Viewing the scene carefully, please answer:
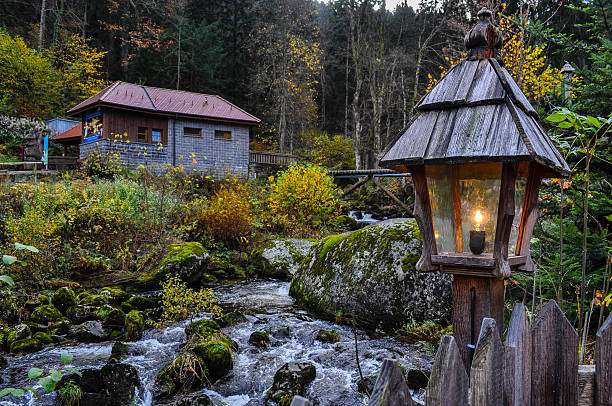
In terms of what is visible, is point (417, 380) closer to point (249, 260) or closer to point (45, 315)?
point (45, 315)

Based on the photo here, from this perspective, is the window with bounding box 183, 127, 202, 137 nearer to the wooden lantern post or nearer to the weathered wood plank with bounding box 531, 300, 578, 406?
the wooden lantern post

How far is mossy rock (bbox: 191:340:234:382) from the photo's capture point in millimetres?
4336

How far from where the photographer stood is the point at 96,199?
9812 mm

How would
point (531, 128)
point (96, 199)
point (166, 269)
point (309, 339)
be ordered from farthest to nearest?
point (96, 199)
point (166, 269)
point (309, 339)
point (531, 128)

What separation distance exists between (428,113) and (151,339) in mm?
5371

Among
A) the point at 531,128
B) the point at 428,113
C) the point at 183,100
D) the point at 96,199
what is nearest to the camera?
the point at 531,128

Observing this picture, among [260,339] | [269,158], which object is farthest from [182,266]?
[269,158]

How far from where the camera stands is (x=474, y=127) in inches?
60.1

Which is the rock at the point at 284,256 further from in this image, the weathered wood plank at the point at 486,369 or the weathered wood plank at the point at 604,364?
the weathered wood plank at the point at 486,369

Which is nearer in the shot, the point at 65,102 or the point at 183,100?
the point at 183,100

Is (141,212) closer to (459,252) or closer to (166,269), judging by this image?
(166,269)

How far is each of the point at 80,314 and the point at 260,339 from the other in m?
3.17

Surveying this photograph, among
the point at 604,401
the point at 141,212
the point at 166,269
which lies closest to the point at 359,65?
the point at 141,212

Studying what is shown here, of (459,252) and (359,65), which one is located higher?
(359,65)
